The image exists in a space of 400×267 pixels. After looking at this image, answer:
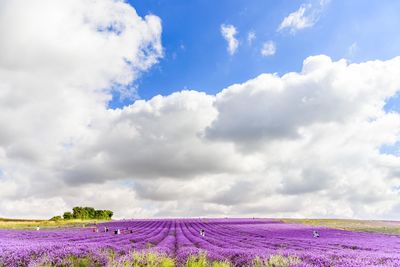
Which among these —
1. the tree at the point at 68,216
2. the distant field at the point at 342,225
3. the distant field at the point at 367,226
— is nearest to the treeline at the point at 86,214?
the tree at the point at 68,216

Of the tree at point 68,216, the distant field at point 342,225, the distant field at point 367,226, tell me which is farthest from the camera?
the tree at point 68,216

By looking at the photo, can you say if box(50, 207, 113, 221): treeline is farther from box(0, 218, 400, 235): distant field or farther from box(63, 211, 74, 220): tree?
box(0, 218, 400, 235): distant field

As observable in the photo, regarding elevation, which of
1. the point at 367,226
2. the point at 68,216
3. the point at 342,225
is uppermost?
the point at 68,216

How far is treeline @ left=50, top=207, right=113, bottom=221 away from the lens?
9469 centimetres

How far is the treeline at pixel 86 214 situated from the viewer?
9469 cm

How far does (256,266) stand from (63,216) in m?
91.6

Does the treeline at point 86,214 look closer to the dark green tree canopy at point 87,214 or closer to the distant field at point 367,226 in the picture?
the dark green tree canopy at point 87,214

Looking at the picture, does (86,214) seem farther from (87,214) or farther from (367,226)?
(367,226)

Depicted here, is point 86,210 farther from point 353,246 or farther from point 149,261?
point 149,261

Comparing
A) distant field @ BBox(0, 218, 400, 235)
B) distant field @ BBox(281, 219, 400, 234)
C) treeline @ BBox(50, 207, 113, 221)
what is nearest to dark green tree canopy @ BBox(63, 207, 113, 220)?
treeline @ BBox(50, 207, 113, 221)

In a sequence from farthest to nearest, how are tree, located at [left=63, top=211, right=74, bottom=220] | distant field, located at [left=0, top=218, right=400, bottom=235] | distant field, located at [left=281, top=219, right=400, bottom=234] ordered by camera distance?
1. tree, located at [left=63, top=211, right=74, bottom=220]
2. distant field, located at [left=0, top=218, right=400, bottom=235]
3. distant field, located at [left=281, top=219, right=400, bottom=234]

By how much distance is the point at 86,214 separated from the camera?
323 feet

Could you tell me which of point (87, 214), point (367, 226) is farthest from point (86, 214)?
point (367, 226)

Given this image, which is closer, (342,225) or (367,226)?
(367,226)
